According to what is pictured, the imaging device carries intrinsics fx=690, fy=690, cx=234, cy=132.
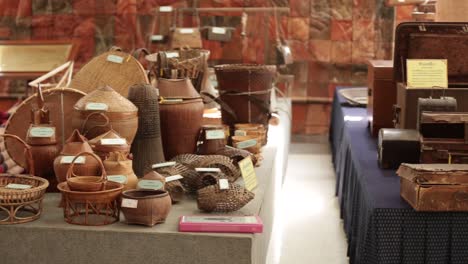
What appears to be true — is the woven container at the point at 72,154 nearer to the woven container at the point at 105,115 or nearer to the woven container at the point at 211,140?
the woven container at the point at 105,115

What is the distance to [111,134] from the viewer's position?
2895mm

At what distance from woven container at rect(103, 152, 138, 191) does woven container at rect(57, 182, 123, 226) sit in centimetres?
10

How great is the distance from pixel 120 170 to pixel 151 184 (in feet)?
0.60

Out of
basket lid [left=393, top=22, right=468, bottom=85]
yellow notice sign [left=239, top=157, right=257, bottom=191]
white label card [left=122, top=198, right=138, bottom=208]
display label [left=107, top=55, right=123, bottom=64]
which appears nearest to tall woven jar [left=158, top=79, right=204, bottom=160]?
yellow notice sign [left=239, top=157, right=257, bottom=191]

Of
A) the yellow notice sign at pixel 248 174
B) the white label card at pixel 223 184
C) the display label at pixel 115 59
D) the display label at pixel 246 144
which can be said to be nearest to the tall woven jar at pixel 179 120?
the display label at pixel 246 144

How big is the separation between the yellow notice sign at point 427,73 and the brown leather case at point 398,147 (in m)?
0.33

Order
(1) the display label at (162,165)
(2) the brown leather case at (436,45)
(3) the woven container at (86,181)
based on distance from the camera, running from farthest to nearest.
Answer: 1. (2) the brown leather case at (436,45)
2. (1) the display label at (162,165)
3. (3) the woven container at (86,181)

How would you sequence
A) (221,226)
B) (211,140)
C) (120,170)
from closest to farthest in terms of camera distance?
(221,226) → (120,170) → (211,140)

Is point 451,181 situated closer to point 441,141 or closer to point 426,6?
point 441,141

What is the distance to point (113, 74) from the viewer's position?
12.6 ft

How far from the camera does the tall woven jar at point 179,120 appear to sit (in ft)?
11.0

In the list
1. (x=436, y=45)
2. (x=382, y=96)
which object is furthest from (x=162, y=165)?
(x=382, y=96)

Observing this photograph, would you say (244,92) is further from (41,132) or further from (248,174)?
(41,132)

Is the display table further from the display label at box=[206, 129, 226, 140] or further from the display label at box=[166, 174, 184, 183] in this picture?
the display label at box=[206, 129, 226, 140]
